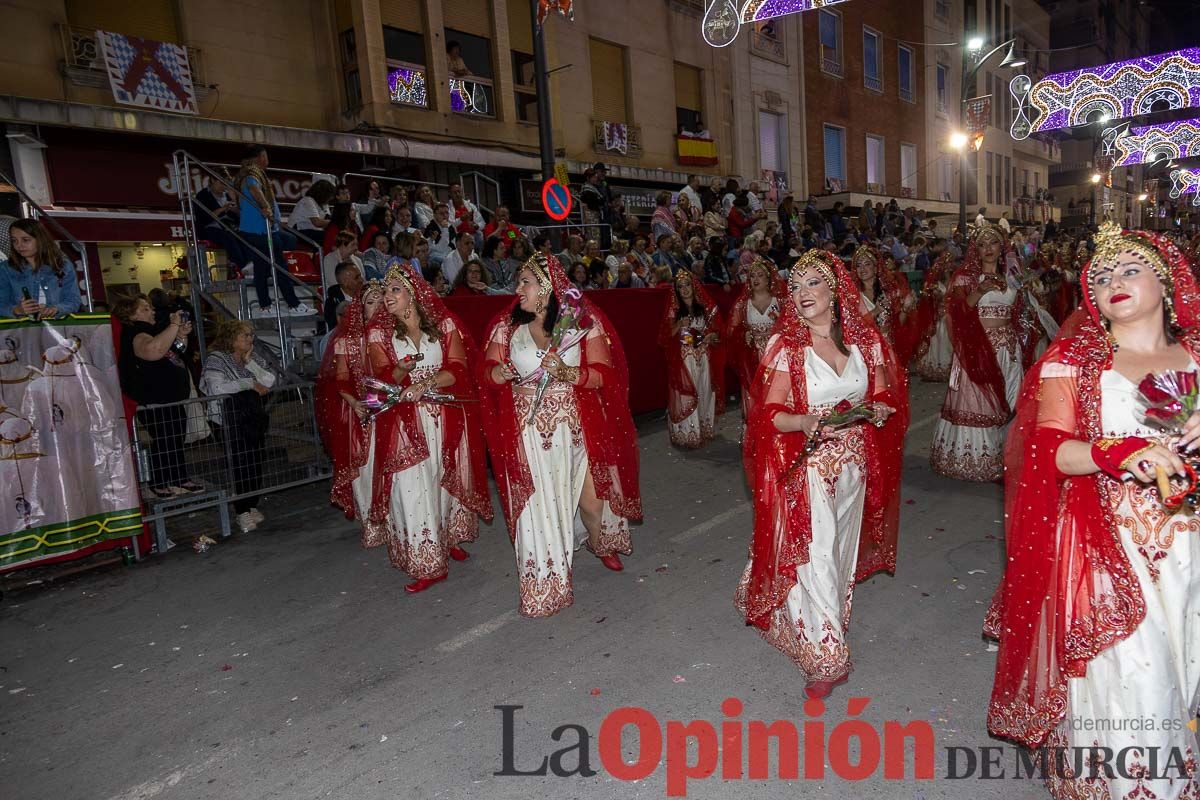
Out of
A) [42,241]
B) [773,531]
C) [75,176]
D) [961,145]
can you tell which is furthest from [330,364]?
[961,145]

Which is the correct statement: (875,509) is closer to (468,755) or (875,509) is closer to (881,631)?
(881,631)

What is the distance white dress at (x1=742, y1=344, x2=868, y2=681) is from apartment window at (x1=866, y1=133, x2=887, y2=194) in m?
24.4

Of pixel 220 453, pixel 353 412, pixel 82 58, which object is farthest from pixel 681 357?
pixel 82 58

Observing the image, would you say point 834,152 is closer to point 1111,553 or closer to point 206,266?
point 206,266

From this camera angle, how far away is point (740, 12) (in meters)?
10.8

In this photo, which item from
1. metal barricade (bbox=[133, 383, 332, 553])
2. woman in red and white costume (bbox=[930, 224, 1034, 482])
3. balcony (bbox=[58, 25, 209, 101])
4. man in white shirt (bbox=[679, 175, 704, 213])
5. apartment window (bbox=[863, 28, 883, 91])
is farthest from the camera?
apartment window (bbox=[863, 28, 883, 91])

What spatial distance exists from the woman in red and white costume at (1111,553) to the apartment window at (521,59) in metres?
15.6

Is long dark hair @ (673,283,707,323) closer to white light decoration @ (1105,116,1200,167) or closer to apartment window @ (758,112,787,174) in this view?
apartment window @ (758,112,787,174)

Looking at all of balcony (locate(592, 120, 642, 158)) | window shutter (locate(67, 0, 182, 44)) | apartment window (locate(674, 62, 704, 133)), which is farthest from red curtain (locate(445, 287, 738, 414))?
apartment window (locate(674, 62, 704, 133))

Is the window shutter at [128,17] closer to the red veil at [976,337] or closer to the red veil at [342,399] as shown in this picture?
the red veil at [342,399]

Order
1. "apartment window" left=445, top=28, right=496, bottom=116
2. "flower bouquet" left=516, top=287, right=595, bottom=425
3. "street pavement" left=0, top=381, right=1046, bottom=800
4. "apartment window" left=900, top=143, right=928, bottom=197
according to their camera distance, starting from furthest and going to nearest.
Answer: "apartment window" left=900, top=143, right=928, bottom=197
"apartment window" left=445, top=28, right=496, bottom=116
"flower bouquet" left=516, top=287, right=595, bottom=425
"street pavement" left=0, top=381, right=1046, bottom=800

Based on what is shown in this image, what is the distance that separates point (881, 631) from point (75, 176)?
12.7 m

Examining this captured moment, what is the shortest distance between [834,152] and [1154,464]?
2437 centimetres

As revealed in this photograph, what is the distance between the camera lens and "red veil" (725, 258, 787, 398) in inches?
306
